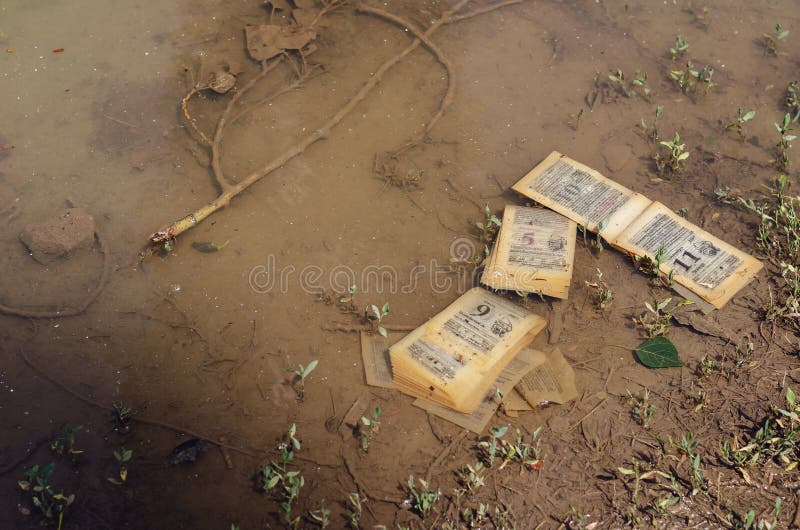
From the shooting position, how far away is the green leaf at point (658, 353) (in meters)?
3.74

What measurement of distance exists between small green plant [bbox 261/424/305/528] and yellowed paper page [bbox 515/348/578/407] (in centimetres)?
131

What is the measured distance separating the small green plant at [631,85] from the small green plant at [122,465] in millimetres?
4440

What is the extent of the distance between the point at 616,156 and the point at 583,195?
27.2 inches

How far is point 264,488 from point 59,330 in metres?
1.75

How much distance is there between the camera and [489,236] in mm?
4395

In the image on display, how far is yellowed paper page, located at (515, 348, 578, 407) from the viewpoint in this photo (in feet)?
11.9

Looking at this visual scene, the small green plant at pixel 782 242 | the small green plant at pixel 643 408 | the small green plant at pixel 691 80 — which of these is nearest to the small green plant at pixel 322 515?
the small green plant at pixel 643 408

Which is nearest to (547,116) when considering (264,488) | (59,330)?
(264,488)

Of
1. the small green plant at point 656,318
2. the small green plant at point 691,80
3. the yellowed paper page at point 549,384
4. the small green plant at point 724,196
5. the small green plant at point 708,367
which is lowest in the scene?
the yellowed paper page at point 549,384

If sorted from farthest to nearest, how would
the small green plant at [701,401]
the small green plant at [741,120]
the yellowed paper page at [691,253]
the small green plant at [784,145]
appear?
the small green plant at [741,120]
the small green plant at [784,145]
the yellowed paper page at [691,253]
the small green plant at [701,401]

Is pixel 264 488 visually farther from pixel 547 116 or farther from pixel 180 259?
pixel 547 116

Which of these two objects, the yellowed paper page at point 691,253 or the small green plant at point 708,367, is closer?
the small green plant at point 708,367

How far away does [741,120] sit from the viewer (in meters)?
4.87

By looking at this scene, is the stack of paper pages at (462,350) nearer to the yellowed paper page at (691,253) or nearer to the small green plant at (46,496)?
the yellowed paper page at (691,253)
